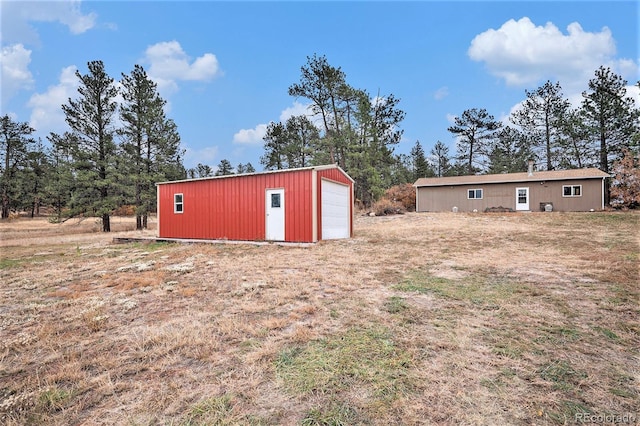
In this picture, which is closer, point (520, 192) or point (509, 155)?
Answer: point (520, 192)

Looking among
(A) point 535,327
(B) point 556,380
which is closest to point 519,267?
(A) point 535,327

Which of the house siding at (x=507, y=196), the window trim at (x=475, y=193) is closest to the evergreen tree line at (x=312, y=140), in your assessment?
the house siding at (x=507, y=196)

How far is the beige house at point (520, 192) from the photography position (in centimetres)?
1816

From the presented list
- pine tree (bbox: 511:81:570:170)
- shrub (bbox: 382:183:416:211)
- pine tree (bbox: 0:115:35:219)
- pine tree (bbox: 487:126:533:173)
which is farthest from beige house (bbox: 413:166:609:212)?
pine tree (bbox: 0:115:35:219)

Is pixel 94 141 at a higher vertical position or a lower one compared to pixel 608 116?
lower

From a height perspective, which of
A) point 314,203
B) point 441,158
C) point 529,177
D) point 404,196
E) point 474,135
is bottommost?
point 314,203

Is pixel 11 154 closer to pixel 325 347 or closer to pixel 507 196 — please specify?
pixel 325 347

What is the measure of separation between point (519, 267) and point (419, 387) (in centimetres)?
480

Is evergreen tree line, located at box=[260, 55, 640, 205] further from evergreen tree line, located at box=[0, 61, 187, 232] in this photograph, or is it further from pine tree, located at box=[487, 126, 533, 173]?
evergreen tree line, located at box=[0, 61, 187, 232]

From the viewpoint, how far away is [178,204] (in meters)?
11.7

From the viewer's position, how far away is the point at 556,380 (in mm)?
1941

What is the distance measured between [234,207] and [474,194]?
1752 cm

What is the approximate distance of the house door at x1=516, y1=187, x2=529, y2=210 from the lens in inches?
765

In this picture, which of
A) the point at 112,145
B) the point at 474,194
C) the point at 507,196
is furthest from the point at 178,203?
the point at 507,196
